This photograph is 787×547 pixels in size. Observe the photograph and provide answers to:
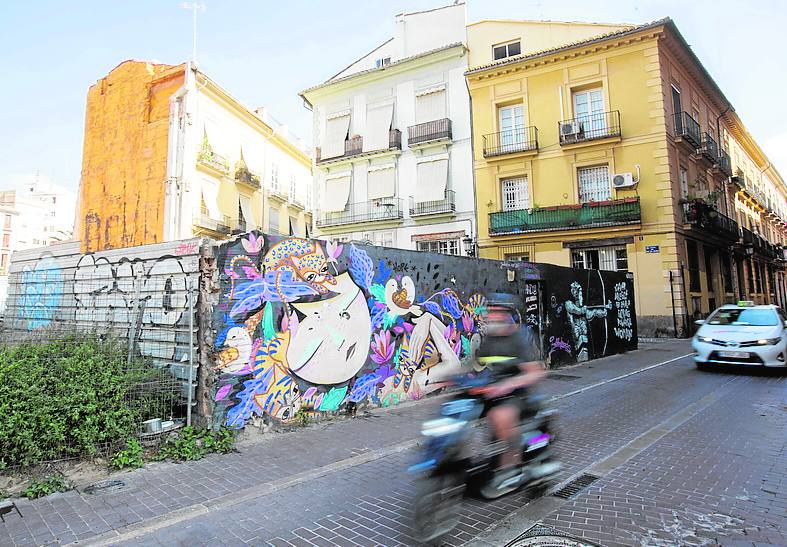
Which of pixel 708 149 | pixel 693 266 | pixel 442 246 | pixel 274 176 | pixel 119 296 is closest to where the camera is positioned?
pixel 119 296

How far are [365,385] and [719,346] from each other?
8.52 meters

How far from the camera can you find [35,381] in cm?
466

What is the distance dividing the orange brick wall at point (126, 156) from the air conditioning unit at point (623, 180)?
22.8 meters

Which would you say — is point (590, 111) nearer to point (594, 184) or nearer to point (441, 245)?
point (594, 184)

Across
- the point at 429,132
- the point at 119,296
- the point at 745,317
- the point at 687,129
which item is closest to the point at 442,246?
the point at 429,132

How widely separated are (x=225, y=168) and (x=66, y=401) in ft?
78.6

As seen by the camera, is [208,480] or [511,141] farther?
[511,141]

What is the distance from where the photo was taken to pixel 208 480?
450 centimetres

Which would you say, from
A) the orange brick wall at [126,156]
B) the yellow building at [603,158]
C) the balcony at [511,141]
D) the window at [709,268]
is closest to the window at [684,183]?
the yellow building at [603,158]

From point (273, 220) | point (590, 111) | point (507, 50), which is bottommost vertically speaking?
point (273, 220)

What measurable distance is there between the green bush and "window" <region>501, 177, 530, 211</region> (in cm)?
2104

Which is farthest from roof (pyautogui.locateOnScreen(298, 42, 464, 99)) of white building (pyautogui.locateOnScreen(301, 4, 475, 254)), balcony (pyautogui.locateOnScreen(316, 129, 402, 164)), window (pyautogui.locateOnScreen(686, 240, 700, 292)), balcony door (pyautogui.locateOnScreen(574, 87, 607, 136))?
window (pyautogui.locateOnScreen(686, 240, 700, 292))

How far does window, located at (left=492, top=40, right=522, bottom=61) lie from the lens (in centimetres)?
2461

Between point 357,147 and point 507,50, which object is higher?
point 507,50
